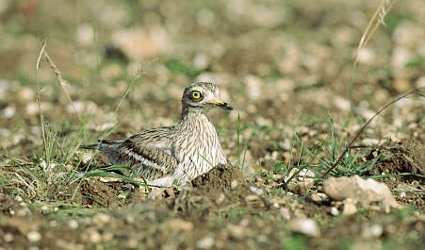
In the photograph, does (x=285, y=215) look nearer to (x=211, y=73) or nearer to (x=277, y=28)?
(x=211, y=73)

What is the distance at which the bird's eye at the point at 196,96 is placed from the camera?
267 inches

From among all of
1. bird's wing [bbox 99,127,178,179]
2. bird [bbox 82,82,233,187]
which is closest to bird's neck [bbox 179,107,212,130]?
bird [bbox 82,82,233,187]

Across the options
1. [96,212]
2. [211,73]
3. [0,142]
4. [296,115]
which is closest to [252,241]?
[96,212]

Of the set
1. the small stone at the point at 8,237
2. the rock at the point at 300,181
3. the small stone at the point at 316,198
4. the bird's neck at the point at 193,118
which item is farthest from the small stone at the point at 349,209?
the bird's neck at the point at 193,118

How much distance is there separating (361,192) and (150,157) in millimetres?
1736

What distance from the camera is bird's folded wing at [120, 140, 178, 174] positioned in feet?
21.3

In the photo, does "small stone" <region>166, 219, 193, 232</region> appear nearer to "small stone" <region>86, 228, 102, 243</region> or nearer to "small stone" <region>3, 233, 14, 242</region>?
"small stone" <region>86, 228, 102, 243</region>

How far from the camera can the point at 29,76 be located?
34.6 ft

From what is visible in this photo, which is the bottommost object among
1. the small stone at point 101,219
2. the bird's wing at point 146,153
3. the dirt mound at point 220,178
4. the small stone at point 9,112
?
the small stone at point 9,112

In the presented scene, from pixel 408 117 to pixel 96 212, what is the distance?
4.00 m

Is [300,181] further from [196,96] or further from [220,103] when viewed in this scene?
[196,96]

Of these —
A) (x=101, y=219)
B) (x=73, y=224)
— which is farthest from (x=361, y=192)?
(x=73, y=224)

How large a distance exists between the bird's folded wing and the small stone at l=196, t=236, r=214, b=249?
175 cm

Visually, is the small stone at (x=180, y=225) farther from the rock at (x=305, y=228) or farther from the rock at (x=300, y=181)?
the rock at (x=300, y=181)
